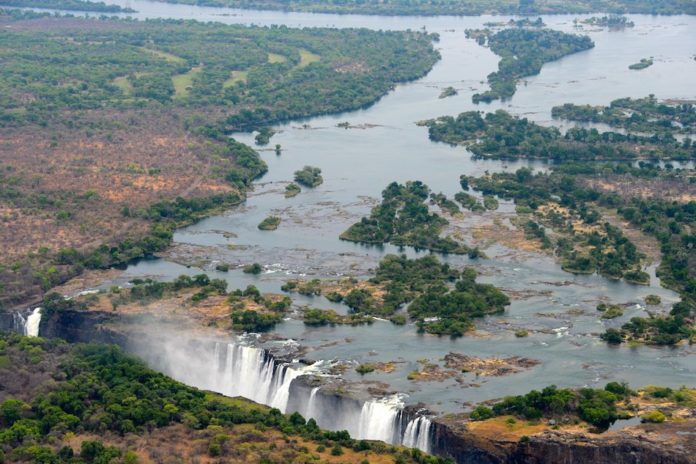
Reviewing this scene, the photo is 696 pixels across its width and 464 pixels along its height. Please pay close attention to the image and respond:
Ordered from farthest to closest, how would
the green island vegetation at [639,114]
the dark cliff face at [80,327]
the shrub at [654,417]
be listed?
the green island vegetation at [639,114] < the dark cliff face at [80,327] < the shrub at [654,417]

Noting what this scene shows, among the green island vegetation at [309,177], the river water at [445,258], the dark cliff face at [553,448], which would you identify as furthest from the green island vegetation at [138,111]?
the dark cliff face at [553,448]

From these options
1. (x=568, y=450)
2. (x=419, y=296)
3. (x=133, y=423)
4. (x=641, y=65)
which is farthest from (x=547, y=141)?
(x=133, y=423)

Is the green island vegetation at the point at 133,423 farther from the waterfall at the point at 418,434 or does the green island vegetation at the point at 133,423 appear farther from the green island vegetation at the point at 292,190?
the green island vegetation at the point at 292,190

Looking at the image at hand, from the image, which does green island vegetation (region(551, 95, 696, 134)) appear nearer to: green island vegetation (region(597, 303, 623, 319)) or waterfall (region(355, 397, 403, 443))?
green island vegetation (region(597, 303, 623, 319))

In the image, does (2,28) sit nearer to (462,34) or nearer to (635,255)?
(462,34)

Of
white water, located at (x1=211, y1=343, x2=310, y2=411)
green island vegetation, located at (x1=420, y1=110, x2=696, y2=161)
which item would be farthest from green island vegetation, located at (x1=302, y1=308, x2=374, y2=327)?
green island vegetation, located at (x1=420, y1=110, x2=696, y2=161)

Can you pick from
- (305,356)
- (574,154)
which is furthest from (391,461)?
(574,154)
